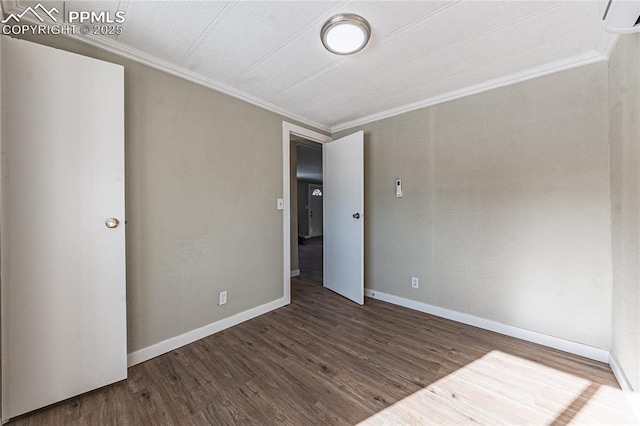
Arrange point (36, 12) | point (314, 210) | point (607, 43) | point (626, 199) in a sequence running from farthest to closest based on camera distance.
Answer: point (314, 210) < point (607, 43) < point (626, 199) < point (36, 12)

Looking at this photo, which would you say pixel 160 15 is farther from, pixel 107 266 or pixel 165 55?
pixel 107 266

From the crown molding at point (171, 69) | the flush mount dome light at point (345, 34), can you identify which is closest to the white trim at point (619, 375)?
the flush mount dome light at point (345, 34)

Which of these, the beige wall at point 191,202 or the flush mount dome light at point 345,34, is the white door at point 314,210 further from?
the flush mount dome light at point 345,34

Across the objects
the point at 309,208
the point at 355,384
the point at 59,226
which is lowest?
the point at 355,384

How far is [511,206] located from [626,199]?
2.15 feet

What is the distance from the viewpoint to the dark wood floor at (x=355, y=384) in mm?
1347

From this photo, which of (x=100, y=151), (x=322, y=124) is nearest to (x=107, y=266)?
(x=100, y=151)

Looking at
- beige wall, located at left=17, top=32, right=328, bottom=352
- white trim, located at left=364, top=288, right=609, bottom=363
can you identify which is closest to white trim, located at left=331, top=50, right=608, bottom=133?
beige wall, located at left=17, top=32, right=328, bottom=352

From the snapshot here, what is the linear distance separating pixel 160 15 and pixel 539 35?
2369mm

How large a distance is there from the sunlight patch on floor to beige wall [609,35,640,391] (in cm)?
21

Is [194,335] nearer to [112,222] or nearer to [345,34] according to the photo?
[112,222]

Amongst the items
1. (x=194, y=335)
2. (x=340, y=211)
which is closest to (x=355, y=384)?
(x=194, y=335)

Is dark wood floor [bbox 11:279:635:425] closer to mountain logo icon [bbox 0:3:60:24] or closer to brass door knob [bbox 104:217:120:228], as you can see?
brass door knob [bbox 104:217:120:228]

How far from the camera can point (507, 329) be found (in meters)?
2.17
